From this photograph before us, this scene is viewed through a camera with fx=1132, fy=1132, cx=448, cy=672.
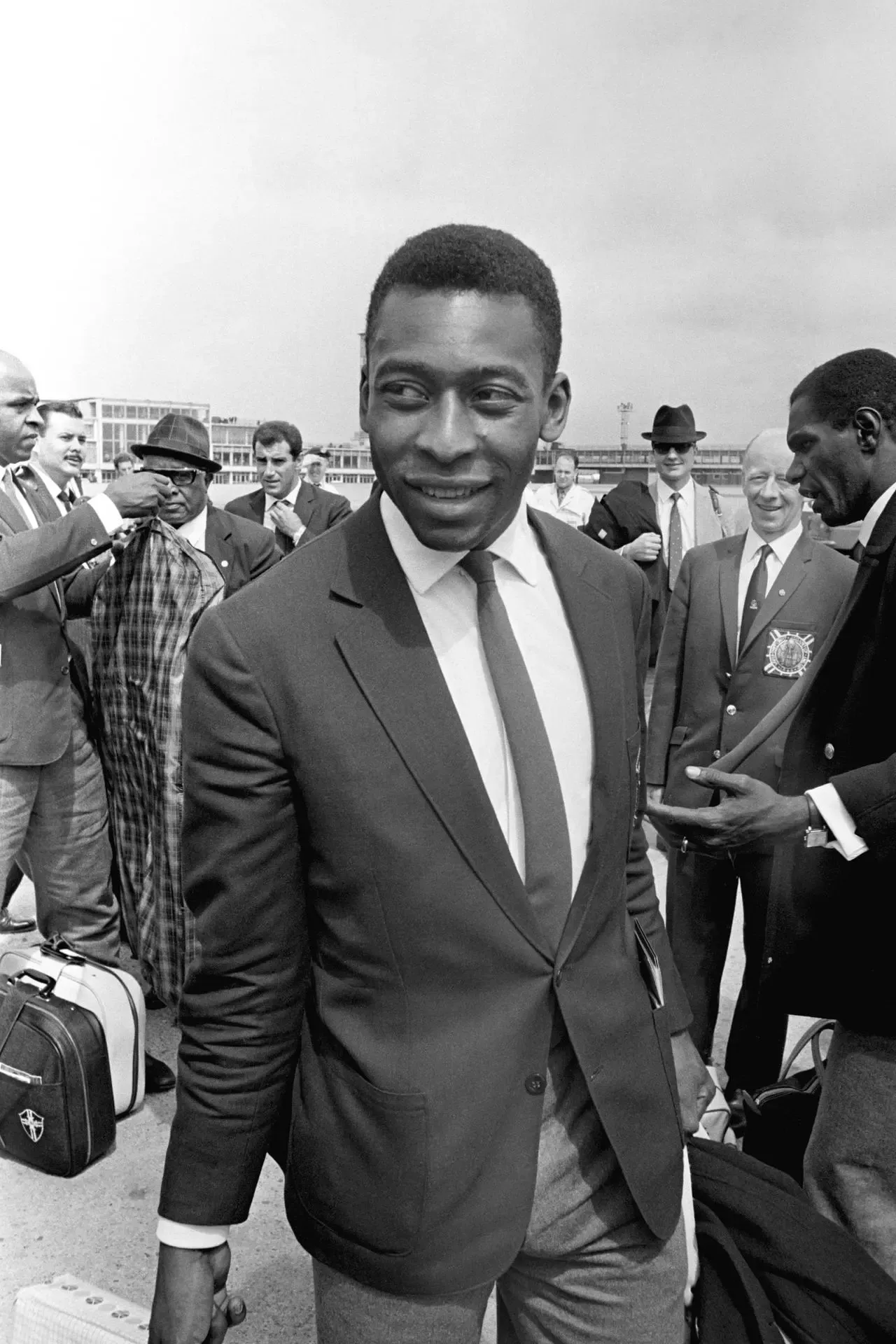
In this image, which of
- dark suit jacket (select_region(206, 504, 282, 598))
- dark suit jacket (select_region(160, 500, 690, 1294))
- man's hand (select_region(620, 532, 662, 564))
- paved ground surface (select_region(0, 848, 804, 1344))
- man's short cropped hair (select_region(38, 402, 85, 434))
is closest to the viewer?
dark suit jacket (select_region(160, 500, 690, 1294))

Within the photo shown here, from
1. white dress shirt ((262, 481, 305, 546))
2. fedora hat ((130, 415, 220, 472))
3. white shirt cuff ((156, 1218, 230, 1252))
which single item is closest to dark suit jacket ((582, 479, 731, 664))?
white dress shirt ((262, 481, 305, 546))

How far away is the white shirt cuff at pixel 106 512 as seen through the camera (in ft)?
11.1

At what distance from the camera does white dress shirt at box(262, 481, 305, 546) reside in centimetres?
624

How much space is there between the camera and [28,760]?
3.55m

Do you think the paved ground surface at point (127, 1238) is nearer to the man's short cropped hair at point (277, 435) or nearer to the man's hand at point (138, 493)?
the man's hand at point (138, 493)

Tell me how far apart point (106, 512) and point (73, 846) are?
1.14 metres

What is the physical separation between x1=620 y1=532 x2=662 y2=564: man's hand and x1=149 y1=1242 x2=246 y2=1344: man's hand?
4.63 metres

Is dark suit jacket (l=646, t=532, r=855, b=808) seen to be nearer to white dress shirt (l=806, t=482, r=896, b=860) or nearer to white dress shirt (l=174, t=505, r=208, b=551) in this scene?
white dress shirt (l=806, t=482, r=896, b=860)

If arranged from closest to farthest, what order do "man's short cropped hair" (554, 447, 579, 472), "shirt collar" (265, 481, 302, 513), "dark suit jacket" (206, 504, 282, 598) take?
"dark suit jacket" (206, 504, 282, 598), "shirt collar" (265, 481, 302, 513), "man's short cropped hair" (554, 447, 579, 472)

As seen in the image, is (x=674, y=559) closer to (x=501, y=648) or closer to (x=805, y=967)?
(x=805, y=967)

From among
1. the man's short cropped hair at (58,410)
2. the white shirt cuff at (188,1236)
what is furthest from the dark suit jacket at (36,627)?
the man's short cropped hair at (58,410)

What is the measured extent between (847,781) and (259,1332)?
1777 millimetres

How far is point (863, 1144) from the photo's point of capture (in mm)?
2119

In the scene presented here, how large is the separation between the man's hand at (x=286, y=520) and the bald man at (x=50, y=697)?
89.4 inches
